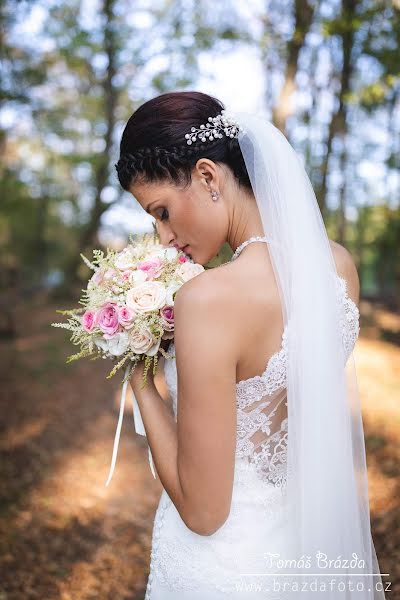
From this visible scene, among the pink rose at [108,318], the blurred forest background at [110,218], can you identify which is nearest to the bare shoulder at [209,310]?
the pink rose at [108,318]

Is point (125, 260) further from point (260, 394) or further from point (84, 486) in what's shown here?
point (84, 486)

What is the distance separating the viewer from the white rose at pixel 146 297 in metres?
1.88

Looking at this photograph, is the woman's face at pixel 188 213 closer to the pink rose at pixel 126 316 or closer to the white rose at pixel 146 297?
the white rose at pixel 146 297

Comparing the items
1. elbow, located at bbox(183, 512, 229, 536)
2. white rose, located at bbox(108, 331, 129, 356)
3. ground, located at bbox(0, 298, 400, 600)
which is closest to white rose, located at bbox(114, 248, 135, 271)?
white rose, located at bbox(108, 331, 129, 356)

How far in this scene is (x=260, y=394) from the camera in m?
1.72

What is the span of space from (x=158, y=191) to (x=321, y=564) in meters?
1.46

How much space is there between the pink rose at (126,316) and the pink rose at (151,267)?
0.18m

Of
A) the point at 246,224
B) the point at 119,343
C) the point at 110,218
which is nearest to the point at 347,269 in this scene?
the point at 246,224

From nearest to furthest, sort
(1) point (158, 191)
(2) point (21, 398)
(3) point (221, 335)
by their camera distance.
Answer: (3) point (221, 335) → (1) point (158, 191) → (2) point (21, 398)

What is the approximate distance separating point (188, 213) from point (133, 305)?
0.40 m

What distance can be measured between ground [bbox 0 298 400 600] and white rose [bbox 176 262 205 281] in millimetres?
2947

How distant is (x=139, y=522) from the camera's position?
197 inches

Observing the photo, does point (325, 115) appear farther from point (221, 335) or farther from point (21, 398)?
point (221, 335)

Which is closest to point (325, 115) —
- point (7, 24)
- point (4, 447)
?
point (7, 24)
